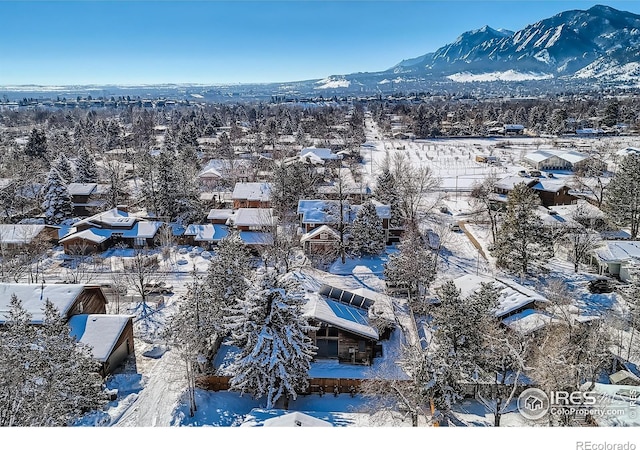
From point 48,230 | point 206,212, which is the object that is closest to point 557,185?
point 206,212

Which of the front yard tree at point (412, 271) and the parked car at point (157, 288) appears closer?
the front yard tree at point (412, 271)

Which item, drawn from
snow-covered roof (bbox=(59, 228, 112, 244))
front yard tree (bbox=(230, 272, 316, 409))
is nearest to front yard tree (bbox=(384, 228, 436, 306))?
front yard tree (bbox=(230, 272, 316, 409))

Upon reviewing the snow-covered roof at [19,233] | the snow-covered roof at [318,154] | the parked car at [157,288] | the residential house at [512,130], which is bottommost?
the parked car at [157,288]

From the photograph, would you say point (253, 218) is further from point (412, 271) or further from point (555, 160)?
point (555, 160)

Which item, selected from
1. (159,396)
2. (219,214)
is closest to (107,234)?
(219,214)

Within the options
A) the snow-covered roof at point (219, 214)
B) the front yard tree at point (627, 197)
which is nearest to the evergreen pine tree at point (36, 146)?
the snow-covered roof at point (219, 214)

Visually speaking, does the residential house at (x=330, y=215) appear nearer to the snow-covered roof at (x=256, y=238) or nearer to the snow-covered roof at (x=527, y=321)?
the snow-covered roof at (x=256, y=238)

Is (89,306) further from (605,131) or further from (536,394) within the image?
(605,131)

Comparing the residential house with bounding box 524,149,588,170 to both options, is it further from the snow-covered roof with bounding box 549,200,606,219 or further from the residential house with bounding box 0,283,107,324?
the residential house with bounding box 0,283,107,324
